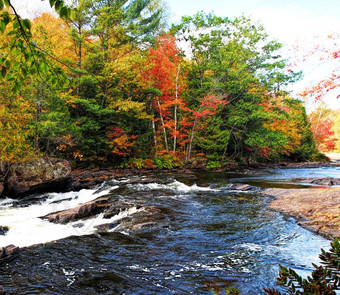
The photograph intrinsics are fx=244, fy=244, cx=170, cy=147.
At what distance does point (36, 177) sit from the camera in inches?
433

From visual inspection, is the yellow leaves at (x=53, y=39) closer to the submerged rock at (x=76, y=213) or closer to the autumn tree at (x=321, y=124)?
the submerged rock at (x=76, y=213)

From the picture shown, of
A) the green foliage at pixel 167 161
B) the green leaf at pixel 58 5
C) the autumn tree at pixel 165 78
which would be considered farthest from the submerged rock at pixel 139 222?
the autumn tree at pixel 165 78

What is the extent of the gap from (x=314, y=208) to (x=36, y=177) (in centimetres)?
1111

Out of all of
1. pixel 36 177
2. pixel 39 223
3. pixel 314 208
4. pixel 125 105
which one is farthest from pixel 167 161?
pixel 39 223

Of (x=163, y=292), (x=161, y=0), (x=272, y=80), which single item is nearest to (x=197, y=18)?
(x=272, y=80)

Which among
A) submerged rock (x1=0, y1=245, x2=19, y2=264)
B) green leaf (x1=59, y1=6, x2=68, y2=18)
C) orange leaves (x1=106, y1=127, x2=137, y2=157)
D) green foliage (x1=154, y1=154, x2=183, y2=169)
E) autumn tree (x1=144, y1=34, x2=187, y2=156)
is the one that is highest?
autumn tree (x1=144, y1=34, x2=187, y2=156)

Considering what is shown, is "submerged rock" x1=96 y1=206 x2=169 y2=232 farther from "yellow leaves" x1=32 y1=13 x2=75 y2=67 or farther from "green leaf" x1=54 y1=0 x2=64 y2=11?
"yellow leaves" x1=32 y1=13 x2=75 y2=67

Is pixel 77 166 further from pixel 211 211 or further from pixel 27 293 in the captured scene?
pixel 27 293

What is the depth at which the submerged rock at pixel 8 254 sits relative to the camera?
470cm

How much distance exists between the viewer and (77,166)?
1744 cm

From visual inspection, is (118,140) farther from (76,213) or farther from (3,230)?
(3,230)

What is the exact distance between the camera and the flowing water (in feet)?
13.2

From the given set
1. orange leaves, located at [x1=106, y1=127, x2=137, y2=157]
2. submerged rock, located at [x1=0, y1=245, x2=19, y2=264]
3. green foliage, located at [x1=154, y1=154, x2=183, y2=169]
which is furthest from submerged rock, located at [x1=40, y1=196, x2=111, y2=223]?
green foliage, located at [x1=154, y1=154, x2=183, y2=169]

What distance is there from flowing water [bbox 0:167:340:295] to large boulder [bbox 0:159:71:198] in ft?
5.48
